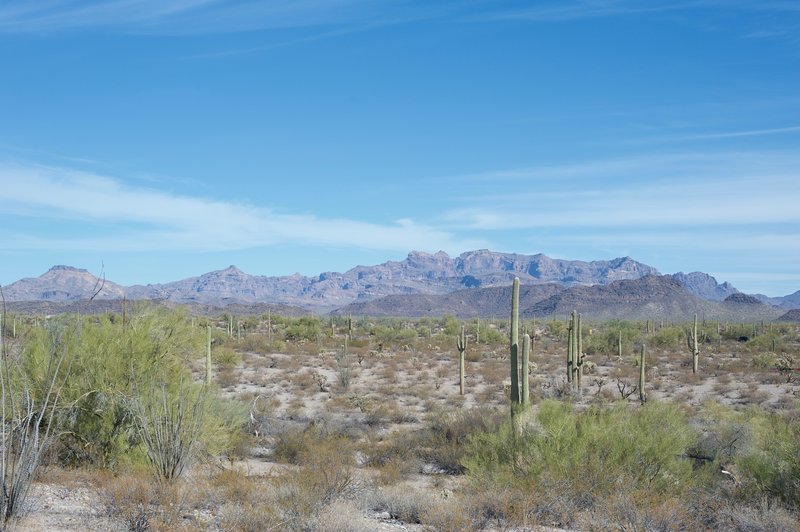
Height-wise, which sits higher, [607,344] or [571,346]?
[571,346]

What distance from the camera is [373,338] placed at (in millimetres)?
56125

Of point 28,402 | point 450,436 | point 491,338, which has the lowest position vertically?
point 450,436

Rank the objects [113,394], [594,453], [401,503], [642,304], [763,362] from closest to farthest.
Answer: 1. [401,503]
2. [594,453]
3. [113,394]
4. [763,362]
5. [642,304]

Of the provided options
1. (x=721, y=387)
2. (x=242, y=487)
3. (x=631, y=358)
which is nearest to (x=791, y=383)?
(x=721, y=387)

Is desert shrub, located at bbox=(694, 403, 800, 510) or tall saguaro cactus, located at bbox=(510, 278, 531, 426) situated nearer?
desert shrub, located at bbox=(694, 403, 800, 510)

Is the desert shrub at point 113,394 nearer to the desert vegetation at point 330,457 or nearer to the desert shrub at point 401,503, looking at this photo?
the desert vegetation at point 330,457

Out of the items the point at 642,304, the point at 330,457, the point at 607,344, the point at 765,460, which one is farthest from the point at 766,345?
the point at 642,304

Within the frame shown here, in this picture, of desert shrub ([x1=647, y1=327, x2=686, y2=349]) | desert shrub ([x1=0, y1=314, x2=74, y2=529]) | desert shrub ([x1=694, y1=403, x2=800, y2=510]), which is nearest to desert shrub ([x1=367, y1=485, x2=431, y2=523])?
desert shrub ([x1=0, y1=314, x2=74, y2=529])

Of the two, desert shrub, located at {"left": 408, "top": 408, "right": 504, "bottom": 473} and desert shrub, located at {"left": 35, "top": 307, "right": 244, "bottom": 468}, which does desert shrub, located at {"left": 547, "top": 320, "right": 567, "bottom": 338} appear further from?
desert shrub, located at {"left": 35, "top": 307, "right": 244, "bottom": 468}

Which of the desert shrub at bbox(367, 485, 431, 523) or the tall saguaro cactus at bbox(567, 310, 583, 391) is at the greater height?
the tall saguaro cactus at bbox(567, 310, 583, 391)

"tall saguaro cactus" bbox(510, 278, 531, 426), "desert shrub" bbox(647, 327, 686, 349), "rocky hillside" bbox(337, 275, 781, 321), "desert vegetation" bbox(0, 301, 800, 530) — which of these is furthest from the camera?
"rocky hillside" bbox(337, 275, 781, 321)

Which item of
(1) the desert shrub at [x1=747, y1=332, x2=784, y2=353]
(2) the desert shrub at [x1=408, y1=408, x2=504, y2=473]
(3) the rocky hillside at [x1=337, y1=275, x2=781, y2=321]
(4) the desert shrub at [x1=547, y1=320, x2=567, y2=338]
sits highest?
(3) the rocky hillside at [x1=337, y1=275, x2=781, y2=321]

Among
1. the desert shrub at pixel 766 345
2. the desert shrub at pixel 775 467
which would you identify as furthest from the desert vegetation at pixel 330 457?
the desert shrub at pixel 766 345

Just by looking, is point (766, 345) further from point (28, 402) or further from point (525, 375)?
point (28, 402)
